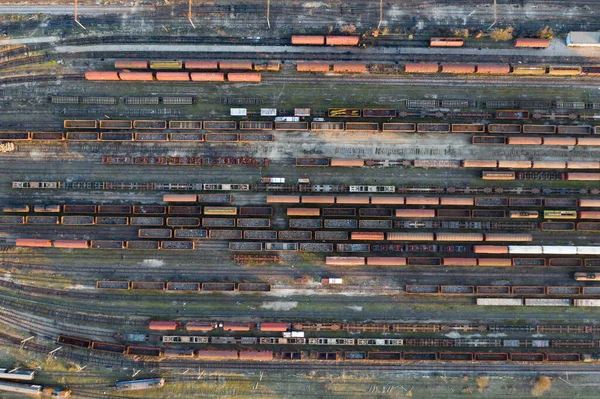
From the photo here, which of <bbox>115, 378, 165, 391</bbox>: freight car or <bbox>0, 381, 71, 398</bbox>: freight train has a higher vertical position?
<bbox>115, 378, 165, 391</bbox>: freight car

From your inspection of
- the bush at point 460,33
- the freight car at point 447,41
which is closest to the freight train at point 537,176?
the freight car at point 447,41

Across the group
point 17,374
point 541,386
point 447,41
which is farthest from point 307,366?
point 447,41

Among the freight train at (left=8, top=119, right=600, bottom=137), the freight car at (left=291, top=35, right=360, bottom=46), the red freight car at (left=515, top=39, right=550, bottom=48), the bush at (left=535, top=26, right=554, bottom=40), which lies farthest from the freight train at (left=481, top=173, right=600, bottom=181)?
the freight car at (left=291, top=35, right=360, bottom=46)

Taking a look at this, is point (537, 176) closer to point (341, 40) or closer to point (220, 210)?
point (341, 40)

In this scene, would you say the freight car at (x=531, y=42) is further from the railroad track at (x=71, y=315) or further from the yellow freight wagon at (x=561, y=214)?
the railroad track at (x=71, y=315)

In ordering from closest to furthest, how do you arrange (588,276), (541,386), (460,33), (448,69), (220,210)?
(588,276) < (541,386) < (220,210) < (448,69) < (460,33)

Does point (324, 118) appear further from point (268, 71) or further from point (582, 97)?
point (582, 97)

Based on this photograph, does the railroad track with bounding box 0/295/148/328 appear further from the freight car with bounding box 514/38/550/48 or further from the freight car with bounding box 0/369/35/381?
the freight car with bounding box 514/38/550/48

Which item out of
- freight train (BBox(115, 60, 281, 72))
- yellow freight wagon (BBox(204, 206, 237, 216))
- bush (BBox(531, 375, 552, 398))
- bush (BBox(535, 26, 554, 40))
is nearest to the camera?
bush (BBox(531, 375, 552, 398))
